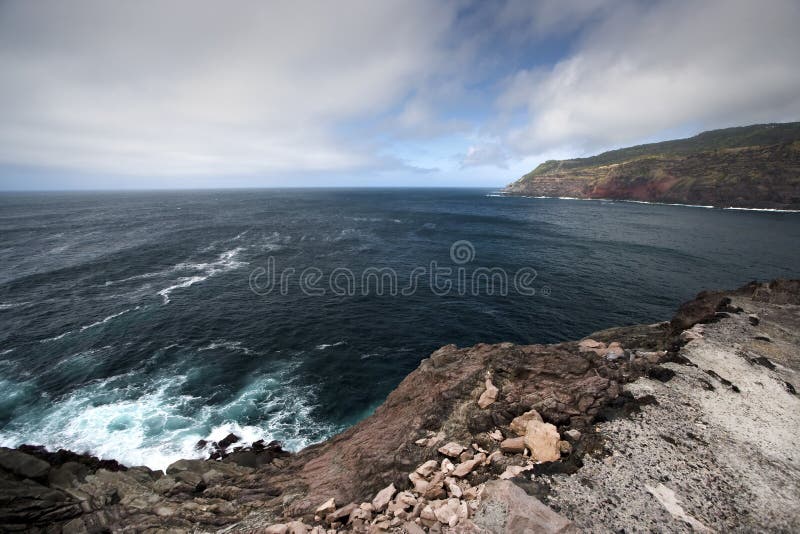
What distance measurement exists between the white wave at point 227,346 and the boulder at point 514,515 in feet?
115

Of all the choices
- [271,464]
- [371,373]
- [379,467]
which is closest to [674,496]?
[379,467]

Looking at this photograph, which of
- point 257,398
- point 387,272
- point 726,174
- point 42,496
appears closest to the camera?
point 42,496

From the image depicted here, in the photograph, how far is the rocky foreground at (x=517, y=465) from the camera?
1295 centimetres

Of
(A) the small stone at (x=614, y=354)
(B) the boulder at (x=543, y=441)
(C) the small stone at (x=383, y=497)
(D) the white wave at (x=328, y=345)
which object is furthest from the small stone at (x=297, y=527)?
(D) the white wave at (x=328, y=345)

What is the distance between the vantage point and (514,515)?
12.0 m

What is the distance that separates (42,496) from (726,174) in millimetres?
275845

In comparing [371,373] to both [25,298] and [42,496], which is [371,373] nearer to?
[42,496]

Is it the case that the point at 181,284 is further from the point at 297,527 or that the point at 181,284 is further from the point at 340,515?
the point at 340,515

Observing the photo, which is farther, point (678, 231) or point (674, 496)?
point (678, 231)

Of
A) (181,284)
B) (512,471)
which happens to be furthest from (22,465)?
(181,284)

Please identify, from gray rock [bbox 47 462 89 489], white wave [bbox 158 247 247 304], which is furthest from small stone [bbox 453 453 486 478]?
white wave [bbox 158 247 247 304]

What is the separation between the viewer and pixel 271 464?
77.5ft

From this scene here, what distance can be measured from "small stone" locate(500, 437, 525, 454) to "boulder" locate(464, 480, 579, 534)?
2.71 m

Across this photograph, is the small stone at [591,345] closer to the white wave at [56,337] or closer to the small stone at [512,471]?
the small stone at [512,471]
